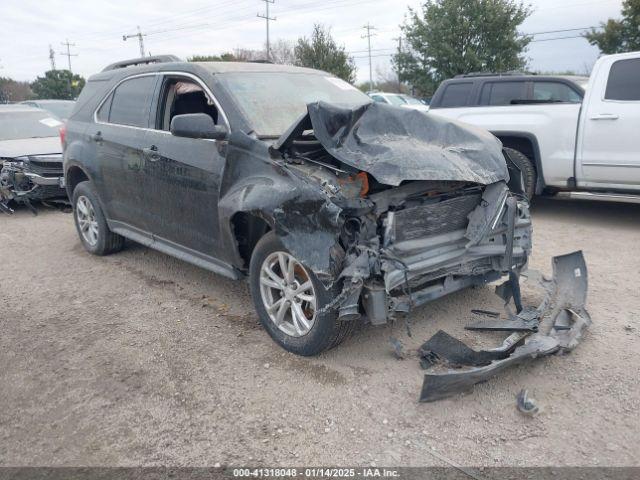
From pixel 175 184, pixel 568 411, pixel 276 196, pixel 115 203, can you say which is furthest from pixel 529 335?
pixel 115 203

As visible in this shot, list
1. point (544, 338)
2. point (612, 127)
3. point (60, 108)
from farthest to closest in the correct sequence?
point (60, 108) → point (612, 127) → point (544, 338)

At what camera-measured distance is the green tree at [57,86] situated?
4219 cm

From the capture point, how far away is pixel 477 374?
3.07 m

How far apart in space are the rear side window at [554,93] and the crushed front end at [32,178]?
7.06 meters

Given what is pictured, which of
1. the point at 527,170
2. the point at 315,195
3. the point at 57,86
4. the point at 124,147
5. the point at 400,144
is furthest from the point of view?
the point at 57,86

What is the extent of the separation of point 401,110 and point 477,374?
1.88m

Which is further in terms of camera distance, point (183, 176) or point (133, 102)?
point (133, 102)

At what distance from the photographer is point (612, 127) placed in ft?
21.6

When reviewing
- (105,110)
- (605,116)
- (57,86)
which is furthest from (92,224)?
(57,86)

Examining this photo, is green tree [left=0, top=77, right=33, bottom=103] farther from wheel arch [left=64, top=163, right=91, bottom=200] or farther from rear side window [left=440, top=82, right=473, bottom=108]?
rear side window [left=440, top=82, right=473, bottom=108]

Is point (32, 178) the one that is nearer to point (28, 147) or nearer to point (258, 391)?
point (28, 147)

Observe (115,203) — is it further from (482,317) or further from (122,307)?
(482,317)

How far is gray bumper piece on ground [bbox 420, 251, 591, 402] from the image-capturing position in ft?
10.1

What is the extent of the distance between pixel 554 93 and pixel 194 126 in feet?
18.7
